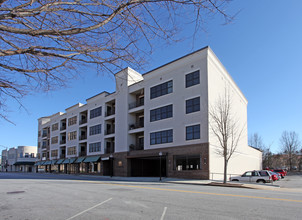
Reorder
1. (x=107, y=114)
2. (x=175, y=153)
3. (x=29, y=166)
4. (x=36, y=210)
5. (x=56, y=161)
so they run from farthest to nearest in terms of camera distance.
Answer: (x=29, y=166) → (x=56, y=161) → (x=107, y=114) → (x=175, y=153) → (x=36, y=210)

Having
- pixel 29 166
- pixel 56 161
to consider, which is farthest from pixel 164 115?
pixel 29 166

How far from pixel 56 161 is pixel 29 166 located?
3925 cm

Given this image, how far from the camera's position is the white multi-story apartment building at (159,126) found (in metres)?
29.6

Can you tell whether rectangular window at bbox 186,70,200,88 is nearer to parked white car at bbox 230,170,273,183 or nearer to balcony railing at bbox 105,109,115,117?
parked white car at bbox 230,170,273,183

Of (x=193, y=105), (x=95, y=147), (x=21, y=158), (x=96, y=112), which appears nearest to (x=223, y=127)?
(x=193, y=105)

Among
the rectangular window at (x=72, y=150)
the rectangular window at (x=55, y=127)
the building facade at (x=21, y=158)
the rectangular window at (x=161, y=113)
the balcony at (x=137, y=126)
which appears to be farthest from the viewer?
the building facade at (x=21, y=158)

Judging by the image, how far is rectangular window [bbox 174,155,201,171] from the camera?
2877 centimetres

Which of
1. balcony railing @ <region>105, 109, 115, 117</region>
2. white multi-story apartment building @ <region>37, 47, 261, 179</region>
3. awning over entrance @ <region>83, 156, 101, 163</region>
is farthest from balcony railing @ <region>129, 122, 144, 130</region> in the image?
awning over entrance @ <region>83, 156, 101, 163</region>

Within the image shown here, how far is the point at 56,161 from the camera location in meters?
56.6

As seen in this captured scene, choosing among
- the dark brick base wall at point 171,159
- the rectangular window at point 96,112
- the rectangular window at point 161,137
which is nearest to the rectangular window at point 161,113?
the rectangular window at point 161,137

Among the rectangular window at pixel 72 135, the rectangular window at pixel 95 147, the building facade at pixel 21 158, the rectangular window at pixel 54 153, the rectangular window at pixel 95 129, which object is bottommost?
the building facade at pixel 21 158

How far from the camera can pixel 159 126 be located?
33719mm

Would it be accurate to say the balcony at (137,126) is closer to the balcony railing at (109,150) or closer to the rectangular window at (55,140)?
the balcony railing at (109,150)

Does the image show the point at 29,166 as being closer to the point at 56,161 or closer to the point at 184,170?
the point at 56,161
